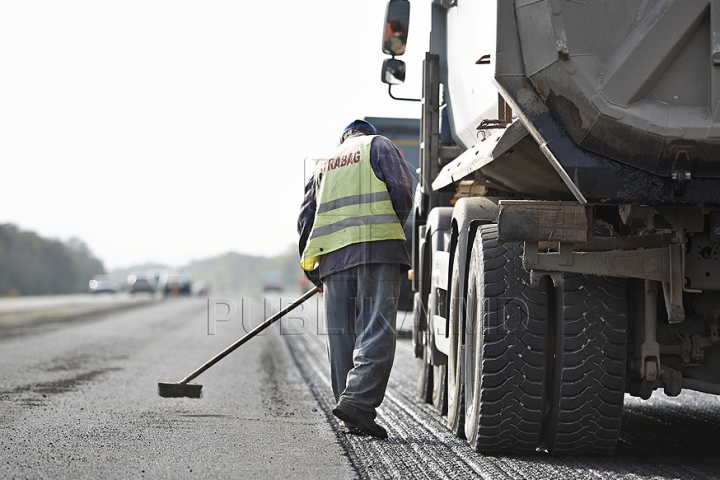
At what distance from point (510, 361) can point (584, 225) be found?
782mm

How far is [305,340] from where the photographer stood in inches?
616

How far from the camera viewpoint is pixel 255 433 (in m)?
5.45

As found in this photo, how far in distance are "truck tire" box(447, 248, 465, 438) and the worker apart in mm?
329

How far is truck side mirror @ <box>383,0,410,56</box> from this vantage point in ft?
23.1

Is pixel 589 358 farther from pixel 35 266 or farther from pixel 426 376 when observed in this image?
pixel 35 266

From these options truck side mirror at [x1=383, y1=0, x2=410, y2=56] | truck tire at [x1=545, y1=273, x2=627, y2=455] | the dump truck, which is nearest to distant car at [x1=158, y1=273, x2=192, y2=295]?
truck side mirror at [x1=383, y1=0, x2=410, y2=56]

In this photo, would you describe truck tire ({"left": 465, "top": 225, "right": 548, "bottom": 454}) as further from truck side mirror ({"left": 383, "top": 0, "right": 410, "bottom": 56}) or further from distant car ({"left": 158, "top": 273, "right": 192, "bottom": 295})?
distant car ({"left": 158, "top": 273, "right": 192, "bottom": 295})

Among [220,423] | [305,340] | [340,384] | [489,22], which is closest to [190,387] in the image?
[220,423]

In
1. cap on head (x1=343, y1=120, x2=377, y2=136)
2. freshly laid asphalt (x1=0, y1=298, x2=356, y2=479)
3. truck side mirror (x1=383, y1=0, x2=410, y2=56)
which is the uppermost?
truck side mirror (x1=383, y1=0, x2=410, y2=56)

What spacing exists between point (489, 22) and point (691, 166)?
1339 millimetres

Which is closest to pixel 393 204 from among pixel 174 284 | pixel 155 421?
pixel 155 421

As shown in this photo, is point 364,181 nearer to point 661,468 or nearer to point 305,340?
point 661,468

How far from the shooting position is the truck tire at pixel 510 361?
4566mm

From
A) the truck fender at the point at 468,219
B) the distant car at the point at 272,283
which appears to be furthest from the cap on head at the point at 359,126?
the distant car at the point at 272,283
